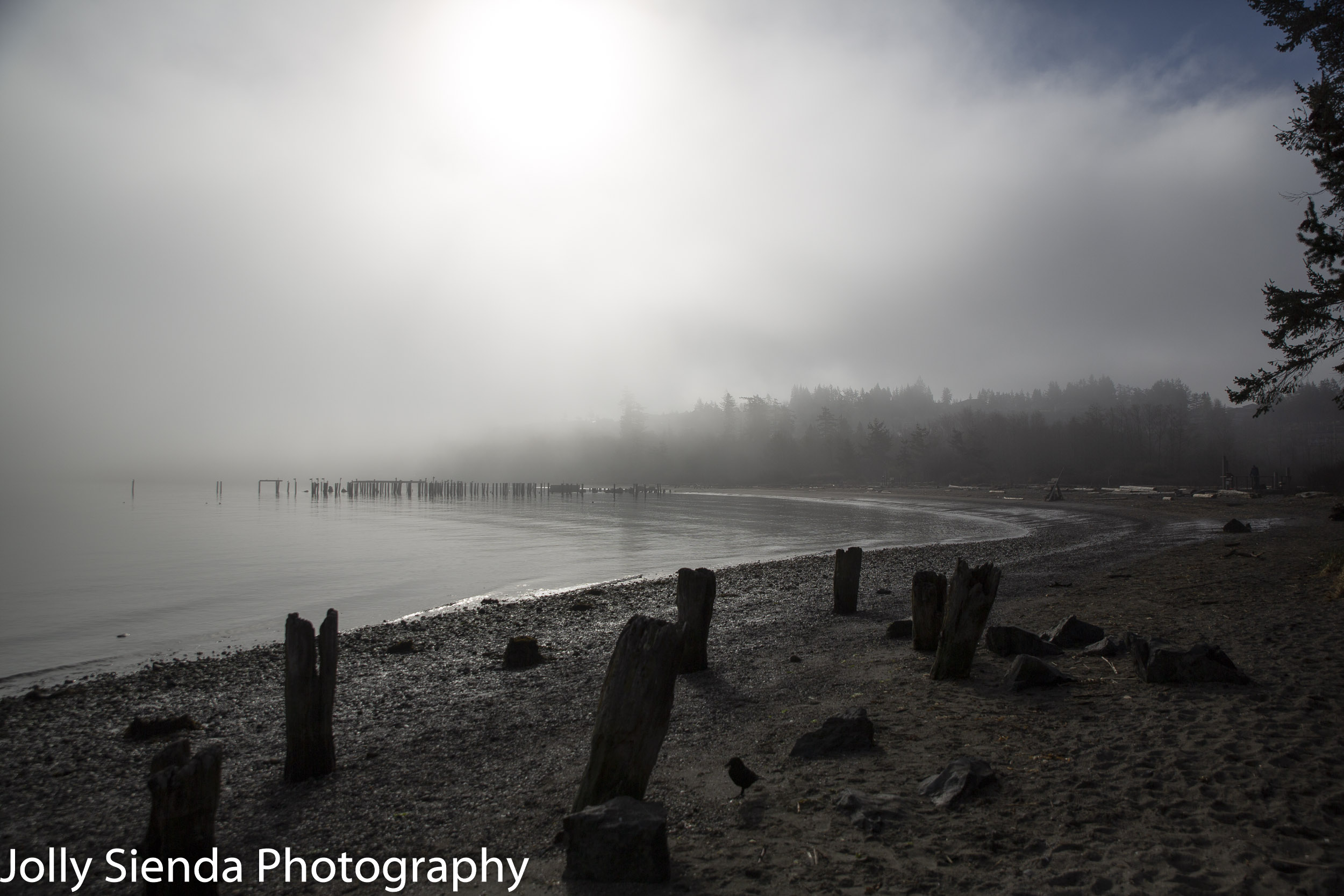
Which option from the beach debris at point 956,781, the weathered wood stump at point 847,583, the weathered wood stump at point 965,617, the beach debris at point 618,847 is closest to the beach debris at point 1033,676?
the weathered wood stump at point 965,617

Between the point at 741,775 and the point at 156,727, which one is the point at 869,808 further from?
the point at 156,727

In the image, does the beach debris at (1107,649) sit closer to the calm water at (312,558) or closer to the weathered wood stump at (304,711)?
the weathered wood stump at (304,711)

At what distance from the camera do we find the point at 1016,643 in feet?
30.7

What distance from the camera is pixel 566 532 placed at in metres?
43.9

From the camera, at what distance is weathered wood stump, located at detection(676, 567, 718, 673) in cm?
1026

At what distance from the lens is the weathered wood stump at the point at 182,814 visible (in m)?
4.23

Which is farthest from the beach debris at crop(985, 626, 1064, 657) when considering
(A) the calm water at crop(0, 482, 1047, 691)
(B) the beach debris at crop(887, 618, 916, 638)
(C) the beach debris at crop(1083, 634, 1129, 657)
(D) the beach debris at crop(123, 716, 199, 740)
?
(A) the calm water at crop(0, 482, 1047, 691)

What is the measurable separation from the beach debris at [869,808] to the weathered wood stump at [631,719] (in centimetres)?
152

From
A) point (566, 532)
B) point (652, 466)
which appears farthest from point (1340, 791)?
point (652, 466)

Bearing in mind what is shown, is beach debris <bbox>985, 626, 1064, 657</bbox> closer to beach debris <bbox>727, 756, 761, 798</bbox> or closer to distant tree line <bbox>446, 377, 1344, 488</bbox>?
beach debris <bbox>727, 756, 761, 798</bbox>

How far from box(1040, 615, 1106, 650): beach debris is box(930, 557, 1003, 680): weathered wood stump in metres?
1.93

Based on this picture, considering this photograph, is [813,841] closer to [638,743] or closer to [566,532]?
[638,743]

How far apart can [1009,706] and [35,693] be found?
1412cm

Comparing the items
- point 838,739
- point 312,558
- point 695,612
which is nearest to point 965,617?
point 838,739
